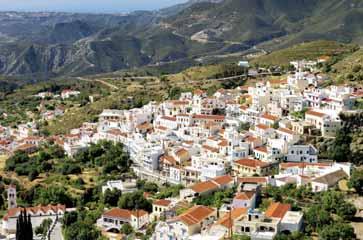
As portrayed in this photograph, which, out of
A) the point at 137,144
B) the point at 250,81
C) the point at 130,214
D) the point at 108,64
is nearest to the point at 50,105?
the point at 250,81

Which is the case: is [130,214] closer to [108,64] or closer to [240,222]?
[240,222]

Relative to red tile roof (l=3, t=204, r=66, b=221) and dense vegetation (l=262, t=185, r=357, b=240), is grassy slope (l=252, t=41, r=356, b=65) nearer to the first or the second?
dense vegetation (l=262, t=185, r=357, b=240)

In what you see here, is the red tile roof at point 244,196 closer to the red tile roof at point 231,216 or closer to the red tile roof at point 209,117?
the red tile roof at point 231,216

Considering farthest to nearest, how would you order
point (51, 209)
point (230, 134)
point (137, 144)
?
point (137, 144), point (230, 134), point (51, 209)

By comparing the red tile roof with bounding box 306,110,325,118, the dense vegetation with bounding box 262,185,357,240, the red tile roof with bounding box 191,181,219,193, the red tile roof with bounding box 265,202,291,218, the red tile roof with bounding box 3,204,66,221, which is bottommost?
the red tile roof with bounding box 3,204,66,221

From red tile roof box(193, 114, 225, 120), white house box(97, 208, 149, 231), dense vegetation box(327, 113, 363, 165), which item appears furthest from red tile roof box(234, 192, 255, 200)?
red tile roof box(193, 114, 225, 120)

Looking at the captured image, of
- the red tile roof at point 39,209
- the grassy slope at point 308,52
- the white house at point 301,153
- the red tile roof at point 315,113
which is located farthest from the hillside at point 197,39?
the red tile roof at point 39,209

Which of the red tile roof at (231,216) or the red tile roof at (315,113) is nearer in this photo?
the red tile roof at (231,216)
